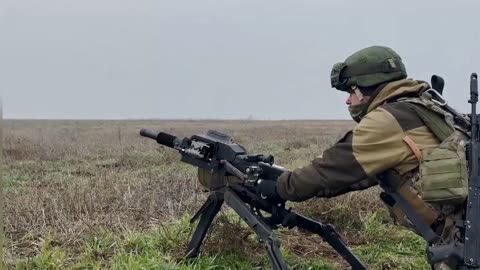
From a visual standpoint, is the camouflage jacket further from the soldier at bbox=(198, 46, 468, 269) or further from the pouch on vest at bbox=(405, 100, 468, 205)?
the pouch on vest at bbox=(405, 100, 468, 205)

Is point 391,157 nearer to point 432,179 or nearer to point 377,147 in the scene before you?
point 377,147

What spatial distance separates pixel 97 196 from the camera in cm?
698

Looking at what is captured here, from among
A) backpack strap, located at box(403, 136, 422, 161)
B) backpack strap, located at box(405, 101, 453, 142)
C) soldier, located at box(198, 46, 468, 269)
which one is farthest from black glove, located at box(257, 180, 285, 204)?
backpack strap, located at box(405, 101, 453, 142)

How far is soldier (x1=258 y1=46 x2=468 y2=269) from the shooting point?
3.36 metres

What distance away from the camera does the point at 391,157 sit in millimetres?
3396

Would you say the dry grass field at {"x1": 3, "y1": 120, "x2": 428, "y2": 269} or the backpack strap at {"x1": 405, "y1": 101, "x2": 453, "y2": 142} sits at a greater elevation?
the backpack strap at {"x1": 405, "y1": 101, "x2": 453, "y2": 142}

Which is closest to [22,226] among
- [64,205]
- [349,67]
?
[64,205]

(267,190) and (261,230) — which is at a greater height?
(267,190)

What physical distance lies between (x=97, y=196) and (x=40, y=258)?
2.53 m

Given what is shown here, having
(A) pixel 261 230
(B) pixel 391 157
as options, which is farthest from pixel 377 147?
(A) pixel 261 230

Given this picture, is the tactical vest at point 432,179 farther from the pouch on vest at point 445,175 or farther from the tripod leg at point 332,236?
the tripod leg at point 332,236

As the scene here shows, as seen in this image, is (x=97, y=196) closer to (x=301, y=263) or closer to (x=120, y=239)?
(x=120, y=239)

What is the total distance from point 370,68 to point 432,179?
2.85 feet

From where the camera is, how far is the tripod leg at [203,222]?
437cm
